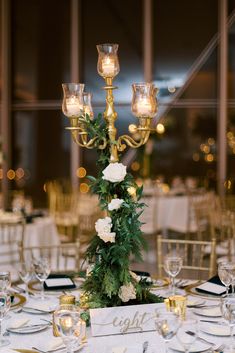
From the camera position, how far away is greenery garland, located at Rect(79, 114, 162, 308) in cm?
240

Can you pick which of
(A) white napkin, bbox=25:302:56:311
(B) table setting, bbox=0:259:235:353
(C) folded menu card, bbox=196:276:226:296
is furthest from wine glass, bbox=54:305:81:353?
(C) folded menu card, bbox=196:276:226:296

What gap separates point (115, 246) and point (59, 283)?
826 mm

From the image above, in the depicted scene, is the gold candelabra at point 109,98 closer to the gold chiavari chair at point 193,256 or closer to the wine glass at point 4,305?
the wine glass at point 4,305

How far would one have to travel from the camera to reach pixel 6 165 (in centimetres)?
981

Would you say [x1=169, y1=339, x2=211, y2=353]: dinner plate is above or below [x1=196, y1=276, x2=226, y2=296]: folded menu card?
below

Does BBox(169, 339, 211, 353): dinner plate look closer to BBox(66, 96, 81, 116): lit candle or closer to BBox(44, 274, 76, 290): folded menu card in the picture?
BBox(44, 274, 76, 290): folded menu card

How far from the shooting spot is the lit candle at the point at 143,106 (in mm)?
2588

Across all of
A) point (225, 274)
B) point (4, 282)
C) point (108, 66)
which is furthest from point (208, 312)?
point (108, 66)

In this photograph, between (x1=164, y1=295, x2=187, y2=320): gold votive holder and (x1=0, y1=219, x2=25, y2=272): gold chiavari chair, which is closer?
(x1=164, y1=295, x2=187, y2=320): gold votive holder

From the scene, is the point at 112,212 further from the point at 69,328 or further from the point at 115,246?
the point at 69,328

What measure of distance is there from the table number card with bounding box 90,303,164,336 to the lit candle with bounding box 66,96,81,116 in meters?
0.90

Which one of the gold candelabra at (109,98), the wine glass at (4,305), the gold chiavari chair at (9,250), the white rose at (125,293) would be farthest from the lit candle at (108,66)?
the gold chiavari chair at (9,250)

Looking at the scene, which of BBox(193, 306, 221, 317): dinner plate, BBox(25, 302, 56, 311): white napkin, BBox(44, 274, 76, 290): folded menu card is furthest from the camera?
BBox(44, 274, 76, 290): folded menu card

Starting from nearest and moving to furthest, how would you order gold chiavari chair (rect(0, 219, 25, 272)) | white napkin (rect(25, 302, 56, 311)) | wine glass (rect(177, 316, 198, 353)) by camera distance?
wine glass (rect(177, 316, 198, 353)) < white napkin (rect(25, 302, 56, 311)) < gold chiavari chair (rect(0, 219, 25, 272))
